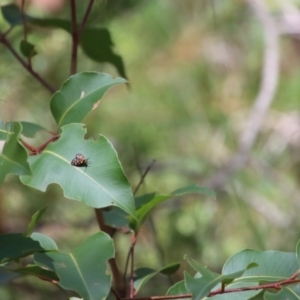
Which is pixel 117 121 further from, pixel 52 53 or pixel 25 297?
pixel 25 297

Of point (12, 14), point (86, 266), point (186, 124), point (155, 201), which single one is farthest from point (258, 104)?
point (86, 266)

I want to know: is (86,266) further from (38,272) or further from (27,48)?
(27,48)

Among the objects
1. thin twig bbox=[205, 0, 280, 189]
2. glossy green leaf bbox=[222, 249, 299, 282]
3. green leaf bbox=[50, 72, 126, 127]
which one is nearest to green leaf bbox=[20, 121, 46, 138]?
green leaf bbox=[50, 72, 126, 127]

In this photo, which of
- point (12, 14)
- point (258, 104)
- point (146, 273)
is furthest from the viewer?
point (258, 104)

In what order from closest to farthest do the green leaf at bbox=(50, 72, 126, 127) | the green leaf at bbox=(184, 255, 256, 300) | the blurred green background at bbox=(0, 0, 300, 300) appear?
the green leaf at bbox=(184, 255, 256, 300) → the green leaf at bbox=(50, 72, 126, 127) → the blurred green background at bbox=(0, 0, 300, 300)

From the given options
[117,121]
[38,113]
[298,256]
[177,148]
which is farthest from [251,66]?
[298,256]

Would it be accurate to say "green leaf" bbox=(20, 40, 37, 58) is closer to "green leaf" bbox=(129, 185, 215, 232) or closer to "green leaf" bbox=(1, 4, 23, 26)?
"green leaf" bbox=(1, 4, 23, 26)

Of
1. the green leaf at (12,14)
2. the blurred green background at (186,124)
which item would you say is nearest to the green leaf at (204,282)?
the green leaf at (12,14)
